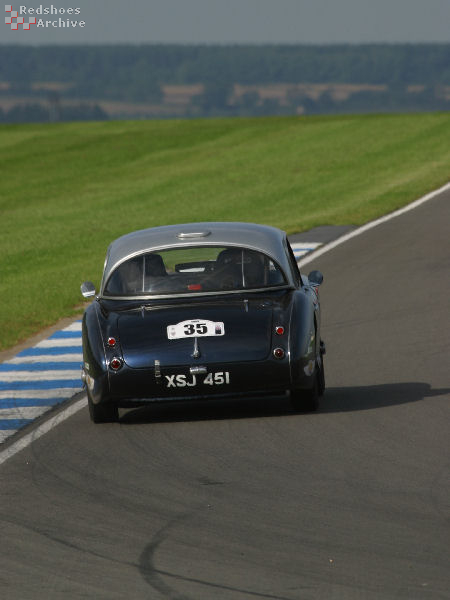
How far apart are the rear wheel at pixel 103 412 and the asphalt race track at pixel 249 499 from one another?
0.49 ft

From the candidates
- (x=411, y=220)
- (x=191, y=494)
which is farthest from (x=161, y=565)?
(x=411, y=220)

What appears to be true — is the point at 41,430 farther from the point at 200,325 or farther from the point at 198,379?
the point at 200,325

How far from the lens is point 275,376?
9812 millimetres

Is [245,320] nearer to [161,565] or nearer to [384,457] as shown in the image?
[384,457]

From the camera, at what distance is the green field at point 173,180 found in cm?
2327

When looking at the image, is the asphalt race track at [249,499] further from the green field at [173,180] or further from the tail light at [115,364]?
the green field at [173,180]

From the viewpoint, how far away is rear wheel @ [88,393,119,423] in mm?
10172

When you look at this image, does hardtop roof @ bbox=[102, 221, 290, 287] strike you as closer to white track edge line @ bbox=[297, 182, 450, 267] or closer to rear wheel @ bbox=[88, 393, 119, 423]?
rear wheel @ bbox=[88, 393, 119, 423]

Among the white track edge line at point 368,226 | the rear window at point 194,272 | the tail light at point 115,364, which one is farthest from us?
the white track edge line at point 368,226

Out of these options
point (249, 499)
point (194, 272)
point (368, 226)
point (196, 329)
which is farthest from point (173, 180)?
point (249, 499)

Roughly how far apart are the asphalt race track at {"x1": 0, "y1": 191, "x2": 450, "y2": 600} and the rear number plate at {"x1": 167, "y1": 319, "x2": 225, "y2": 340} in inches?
27.5

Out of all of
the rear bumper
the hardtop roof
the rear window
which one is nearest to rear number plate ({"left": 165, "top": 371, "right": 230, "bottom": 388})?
the rear bumper

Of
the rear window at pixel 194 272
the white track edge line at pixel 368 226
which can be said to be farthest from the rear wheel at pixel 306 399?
the white track edge line at pixel 368 226

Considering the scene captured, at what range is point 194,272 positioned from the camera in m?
10.8
